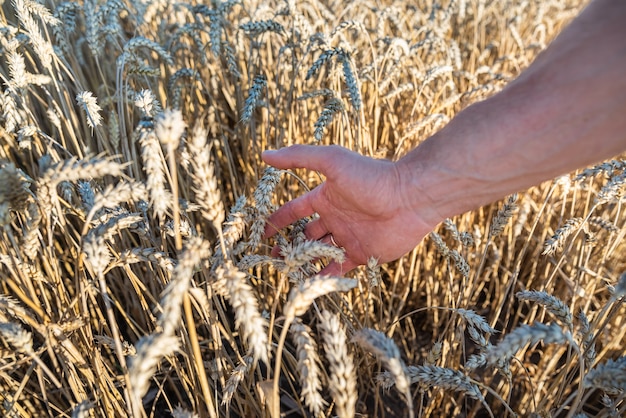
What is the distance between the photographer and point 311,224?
1.49 m

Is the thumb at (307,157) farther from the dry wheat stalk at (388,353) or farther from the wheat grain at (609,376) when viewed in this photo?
the wheat grain at (609,376)

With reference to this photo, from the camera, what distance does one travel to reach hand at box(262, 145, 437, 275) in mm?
1264

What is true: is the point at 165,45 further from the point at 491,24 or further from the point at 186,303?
the point at 491,24

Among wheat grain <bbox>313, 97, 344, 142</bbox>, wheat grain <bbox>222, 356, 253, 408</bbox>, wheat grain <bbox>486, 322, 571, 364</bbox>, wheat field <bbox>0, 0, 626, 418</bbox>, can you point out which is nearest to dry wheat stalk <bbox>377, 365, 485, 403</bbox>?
wheat field <bbox>0, 0, 626, 418</bbox>

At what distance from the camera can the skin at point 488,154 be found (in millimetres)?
895

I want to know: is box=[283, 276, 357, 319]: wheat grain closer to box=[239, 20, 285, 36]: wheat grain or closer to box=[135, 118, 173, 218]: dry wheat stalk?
box=[135, 118, 173, 218]: dry wheat stalk

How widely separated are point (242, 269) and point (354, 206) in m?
0.44

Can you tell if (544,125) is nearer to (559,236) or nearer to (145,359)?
(559,236)

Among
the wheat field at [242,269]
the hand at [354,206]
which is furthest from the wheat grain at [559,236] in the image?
the hand at [354,206]

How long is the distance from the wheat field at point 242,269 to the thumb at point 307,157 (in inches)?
2.7

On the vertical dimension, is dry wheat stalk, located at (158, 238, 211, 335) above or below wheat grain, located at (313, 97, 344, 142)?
below

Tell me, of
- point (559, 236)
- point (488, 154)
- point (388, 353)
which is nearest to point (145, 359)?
point (388, 353)

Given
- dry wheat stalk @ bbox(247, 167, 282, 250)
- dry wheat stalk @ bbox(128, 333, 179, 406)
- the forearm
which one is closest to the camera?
dry wheat stalk @ bbox(128, 333, 179, 406)

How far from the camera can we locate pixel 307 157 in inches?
50.1
